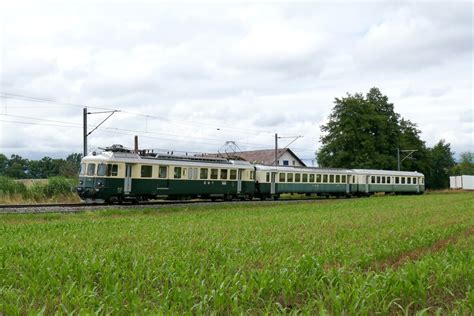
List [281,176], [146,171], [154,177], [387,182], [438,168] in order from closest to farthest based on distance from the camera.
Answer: [146,171] < [154,177] < [281,176] < [387,182] < [438,168]

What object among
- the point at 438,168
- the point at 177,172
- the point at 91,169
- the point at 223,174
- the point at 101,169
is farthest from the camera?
the point at 438,168

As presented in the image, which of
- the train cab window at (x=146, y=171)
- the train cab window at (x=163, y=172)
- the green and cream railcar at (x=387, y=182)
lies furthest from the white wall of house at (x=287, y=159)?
the train cab window at (x=146, y=171)

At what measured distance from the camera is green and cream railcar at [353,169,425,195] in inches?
2052

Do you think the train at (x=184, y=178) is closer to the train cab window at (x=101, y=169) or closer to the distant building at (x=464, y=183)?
the train cab window at (x=101, y=169)

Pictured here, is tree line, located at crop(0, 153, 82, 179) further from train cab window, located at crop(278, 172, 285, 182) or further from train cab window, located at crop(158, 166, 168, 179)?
train cab window, located at crop(158, 166, 168, 179)

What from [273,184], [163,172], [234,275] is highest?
[163,172]

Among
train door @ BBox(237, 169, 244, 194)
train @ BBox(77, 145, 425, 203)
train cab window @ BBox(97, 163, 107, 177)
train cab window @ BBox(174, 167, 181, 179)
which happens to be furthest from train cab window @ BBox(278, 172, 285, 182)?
train cab window @ BBox(97, 163, 107, 177)

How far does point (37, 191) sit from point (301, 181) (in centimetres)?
2203

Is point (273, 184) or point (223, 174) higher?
point (223, 174)

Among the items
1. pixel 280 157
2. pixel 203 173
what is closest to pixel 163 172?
pixel 203 173

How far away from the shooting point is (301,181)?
44.3m

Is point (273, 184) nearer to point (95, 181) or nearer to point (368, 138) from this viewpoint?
point (95, 181)

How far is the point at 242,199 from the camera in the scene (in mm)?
39125

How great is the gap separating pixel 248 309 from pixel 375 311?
1488 millimetres
